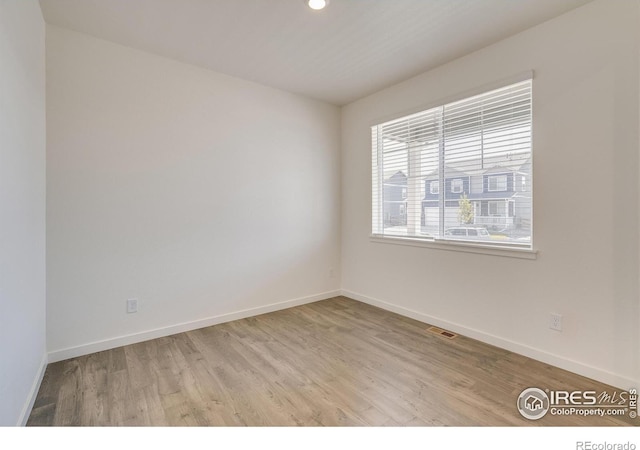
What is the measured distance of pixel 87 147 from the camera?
100 inches

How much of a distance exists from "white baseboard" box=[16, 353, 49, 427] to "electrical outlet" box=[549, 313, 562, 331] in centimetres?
346

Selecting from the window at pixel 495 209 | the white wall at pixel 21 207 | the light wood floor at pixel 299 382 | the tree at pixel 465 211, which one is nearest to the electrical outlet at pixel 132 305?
the light wood floor at pixel 299 382

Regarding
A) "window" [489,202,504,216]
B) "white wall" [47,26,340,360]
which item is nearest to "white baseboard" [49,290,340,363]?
"white wall" [47,26,340,360]

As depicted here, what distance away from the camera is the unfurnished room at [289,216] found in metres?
1.90

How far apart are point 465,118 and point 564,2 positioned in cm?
100

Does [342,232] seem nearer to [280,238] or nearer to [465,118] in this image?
[280,238]

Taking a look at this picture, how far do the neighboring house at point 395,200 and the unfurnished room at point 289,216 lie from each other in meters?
0.02

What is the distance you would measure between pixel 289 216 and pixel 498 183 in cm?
224

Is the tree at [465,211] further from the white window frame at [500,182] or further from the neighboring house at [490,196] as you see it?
the white window frame at [500,182]

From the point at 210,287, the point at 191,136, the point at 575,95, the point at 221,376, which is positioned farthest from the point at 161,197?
the point at 575,95

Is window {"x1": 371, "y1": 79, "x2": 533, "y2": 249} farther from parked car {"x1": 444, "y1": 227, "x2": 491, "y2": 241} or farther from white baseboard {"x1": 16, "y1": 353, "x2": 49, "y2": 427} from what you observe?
white baseboard {"x1": 16, "y1": 353, "x2": 49, "y2": 427}

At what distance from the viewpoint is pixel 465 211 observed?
2.95 m

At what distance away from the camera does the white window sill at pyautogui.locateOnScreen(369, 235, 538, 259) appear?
2.52 meters

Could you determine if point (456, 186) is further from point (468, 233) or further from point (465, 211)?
point (468, 233)
